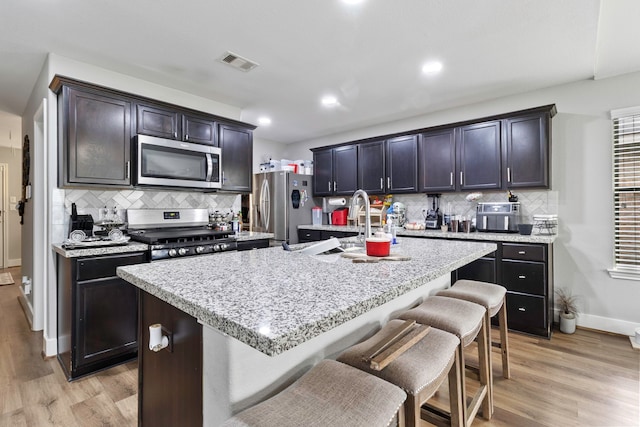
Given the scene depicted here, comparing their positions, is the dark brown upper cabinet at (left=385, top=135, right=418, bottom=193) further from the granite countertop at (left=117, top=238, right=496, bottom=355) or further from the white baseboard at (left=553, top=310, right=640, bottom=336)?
the granite countertop at (left=117, top=238, right=496, bottom=355)

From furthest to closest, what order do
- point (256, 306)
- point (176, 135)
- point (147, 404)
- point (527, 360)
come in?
point (176, 135) < point (527, 360) < point (147, 404) < point (256, 306)

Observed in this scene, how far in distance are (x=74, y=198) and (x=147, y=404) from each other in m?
2.31

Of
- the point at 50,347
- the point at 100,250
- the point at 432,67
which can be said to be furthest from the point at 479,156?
the point at 50,347

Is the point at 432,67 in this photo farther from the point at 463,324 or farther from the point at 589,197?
the point at 463,324

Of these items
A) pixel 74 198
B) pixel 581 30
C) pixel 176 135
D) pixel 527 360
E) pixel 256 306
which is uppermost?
pixel 581 30

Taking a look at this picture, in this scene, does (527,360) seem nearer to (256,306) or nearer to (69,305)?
(256,306)

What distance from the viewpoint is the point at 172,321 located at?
113 cm

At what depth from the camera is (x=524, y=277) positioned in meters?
2.99

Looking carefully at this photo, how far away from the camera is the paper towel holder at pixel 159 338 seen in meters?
1.10

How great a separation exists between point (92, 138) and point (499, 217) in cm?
406

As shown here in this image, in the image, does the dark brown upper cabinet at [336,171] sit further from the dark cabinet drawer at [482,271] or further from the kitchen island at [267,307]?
the kitchen island at [267,307]

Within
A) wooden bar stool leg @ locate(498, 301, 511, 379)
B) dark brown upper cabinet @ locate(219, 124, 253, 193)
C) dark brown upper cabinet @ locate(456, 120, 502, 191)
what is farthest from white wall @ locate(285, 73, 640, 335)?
dark brown upper cabinet @ locate(219, 124, 253, 193)

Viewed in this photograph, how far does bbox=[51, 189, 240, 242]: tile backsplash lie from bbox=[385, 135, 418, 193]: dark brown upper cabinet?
6.93 ft

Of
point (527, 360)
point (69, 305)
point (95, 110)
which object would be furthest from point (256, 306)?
point (95, 110)
